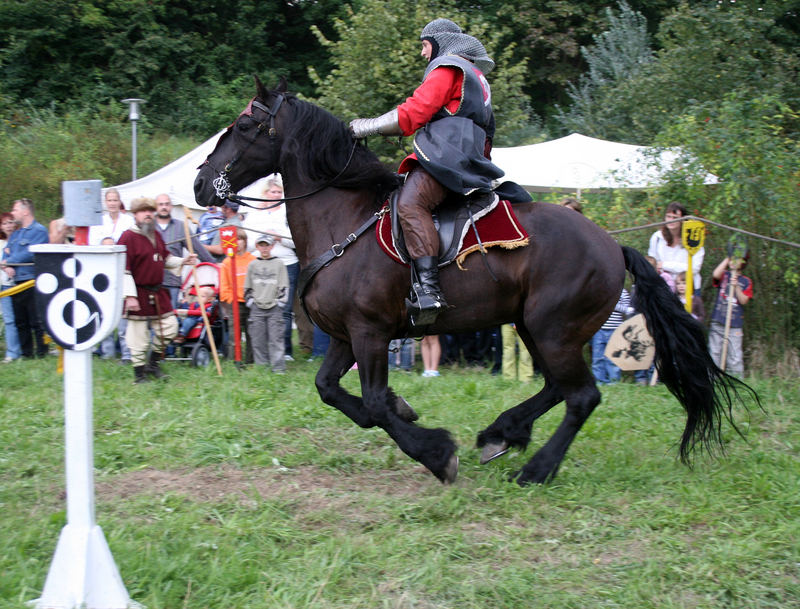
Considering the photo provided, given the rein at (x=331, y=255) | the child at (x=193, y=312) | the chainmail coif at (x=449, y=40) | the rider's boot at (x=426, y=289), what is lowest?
the child at (x=193, y=312)

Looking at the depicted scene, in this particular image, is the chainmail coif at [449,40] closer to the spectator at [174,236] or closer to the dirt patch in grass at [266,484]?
the dirt patch in grass at [266,484]

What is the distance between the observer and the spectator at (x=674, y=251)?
862 centimetres

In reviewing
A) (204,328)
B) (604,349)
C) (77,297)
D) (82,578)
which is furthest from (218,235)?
(82,578)

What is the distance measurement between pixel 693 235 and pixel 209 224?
5801mm

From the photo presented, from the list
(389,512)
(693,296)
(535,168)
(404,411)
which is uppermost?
(535,168)

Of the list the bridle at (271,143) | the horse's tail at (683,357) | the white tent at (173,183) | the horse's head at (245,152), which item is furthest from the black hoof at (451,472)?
the white tent at (173,183)

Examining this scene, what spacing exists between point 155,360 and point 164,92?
17.0 m

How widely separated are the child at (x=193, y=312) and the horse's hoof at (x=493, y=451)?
4913mm

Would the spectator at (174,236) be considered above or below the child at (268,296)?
above

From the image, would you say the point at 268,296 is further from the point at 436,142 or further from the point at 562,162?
the point at 562,162

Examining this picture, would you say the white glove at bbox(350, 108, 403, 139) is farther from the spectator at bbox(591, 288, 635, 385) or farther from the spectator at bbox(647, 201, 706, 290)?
the spectator at bbox(647, 201, 706, 290)

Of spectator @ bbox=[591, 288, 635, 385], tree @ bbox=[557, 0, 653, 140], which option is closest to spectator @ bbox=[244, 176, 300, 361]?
spectator @ bbox=[591, 288, 635, 385]

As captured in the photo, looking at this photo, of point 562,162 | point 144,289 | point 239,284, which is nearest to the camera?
point 144,289

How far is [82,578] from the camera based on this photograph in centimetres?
339
